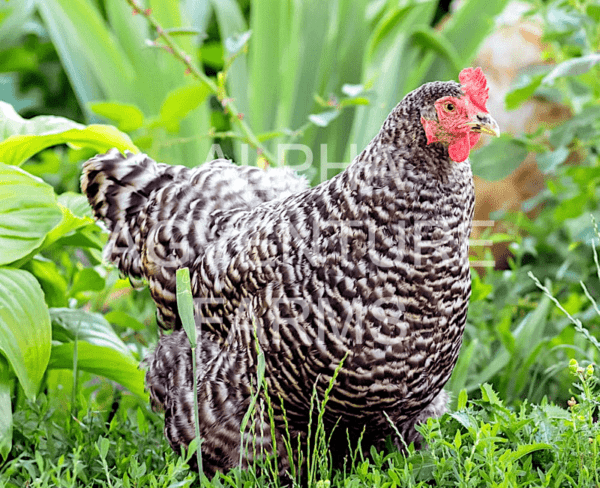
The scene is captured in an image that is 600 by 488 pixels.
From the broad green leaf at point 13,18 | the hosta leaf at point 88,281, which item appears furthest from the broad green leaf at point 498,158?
the broad green leaf at point 13,18

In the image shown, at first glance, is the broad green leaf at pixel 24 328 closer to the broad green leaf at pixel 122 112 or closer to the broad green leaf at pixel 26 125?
the broad green leaf at pixel 26 125

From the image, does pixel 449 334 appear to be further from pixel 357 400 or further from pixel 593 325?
pixel 593 325

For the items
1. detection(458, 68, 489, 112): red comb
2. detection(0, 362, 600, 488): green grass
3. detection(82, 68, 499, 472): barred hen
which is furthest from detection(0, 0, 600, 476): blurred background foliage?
detection(458, 68, 489, 112): red comb

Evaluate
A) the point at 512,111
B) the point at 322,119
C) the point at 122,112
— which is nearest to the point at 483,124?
the point at 322,119

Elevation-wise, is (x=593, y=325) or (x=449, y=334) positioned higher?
(x=449, y=334)

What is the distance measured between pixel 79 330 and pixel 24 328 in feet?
0.98

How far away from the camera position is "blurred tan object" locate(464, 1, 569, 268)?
148 inches

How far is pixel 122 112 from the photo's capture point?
256 cm

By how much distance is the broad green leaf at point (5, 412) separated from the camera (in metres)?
1.63

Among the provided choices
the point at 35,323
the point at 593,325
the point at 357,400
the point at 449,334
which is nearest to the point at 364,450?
the point at 357,400

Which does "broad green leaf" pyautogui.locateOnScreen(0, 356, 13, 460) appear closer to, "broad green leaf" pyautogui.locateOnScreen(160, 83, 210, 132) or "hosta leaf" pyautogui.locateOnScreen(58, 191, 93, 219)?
"hosta leaf" pyautogui.locateOnScreen(58, 191, 93, 219)

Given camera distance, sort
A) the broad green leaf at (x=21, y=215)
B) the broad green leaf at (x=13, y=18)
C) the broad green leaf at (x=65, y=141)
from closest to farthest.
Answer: the broad green leaf at (x=21, y=215)
the broad green leaf at (x=65, y=141)
the broad green leaf at (x=13, y=18)

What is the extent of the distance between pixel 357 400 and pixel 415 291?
27 cm

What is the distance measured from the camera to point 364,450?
180cm
